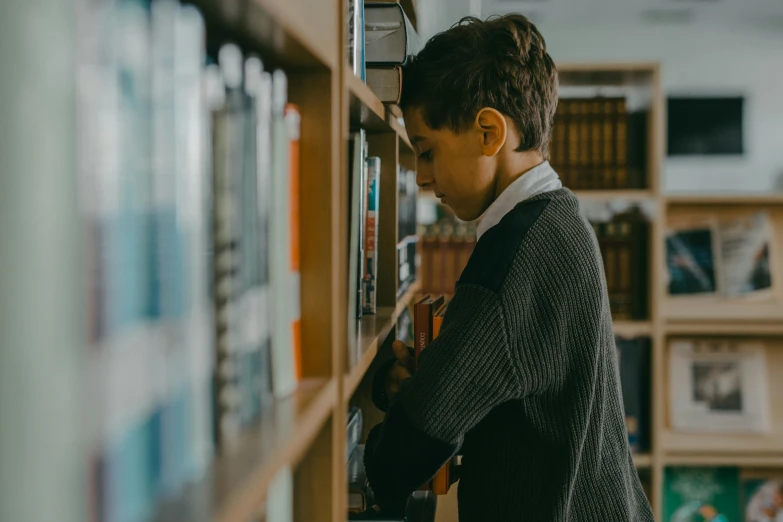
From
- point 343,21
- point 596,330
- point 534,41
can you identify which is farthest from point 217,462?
point 534,41

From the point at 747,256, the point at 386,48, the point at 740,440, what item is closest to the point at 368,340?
the point at 386,48

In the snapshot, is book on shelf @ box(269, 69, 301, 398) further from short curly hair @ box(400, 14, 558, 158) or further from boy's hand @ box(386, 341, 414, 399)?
boy's hand @ box(386, 341, 414, 399)

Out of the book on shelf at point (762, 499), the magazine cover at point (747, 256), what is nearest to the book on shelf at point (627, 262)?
the magazine cover at point (747, 256)

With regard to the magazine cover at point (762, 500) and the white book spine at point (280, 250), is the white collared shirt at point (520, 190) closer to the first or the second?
the white book spine at point (280, 250)

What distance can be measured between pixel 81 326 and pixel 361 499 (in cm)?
121

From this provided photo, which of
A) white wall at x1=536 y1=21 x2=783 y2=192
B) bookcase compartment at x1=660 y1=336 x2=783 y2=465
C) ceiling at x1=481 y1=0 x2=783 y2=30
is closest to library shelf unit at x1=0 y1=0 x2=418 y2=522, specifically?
bookcase compartment at x1=660 y1=336 x2=783 y2=465

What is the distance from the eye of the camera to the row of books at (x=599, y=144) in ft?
9.04

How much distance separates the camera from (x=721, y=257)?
3023 mm

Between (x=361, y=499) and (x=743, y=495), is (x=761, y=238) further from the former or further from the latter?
(x=361, y=499)

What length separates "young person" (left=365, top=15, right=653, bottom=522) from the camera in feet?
3.08

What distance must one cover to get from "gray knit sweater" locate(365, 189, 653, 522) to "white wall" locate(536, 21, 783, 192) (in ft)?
18.2

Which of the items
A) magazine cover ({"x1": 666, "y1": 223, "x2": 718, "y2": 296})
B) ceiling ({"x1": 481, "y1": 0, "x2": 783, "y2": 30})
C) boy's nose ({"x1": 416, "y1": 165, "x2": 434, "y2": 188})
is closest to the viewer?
boy's nose ({"x1": 416, "y1": 165, "x2": 434, "y2": 188})

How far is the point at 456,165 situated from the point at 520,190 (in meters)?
0.11

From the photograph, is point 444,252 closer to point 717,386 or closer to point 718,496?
point 717,386
